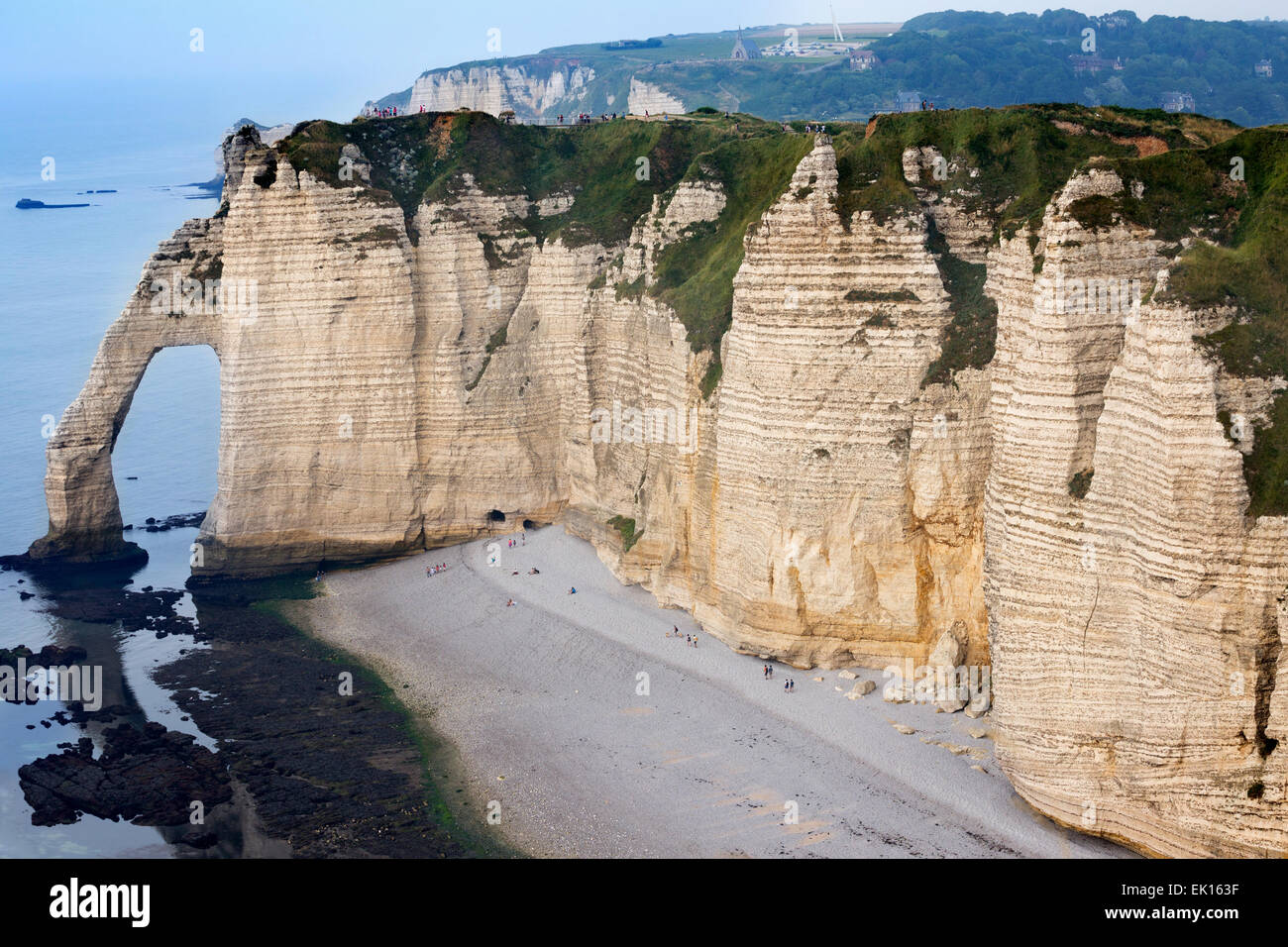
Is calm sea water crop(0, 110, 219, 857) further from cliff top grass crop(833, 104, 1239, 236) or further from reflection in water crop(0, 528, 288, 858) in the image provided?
cliff top grass crop(833, 104, 1239, 236)

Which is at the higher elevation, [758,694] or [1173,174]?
[1173,174]

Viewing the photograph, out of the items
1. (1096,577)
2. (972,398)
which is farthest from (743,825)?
(972,398)

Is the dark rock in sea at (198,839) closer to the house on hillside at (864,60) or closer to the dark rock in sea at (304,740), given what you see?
the dark rock in sea at (304,740)

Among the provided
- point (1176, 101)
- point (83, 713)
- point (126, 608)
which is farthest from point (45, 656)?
point (1176, 101)

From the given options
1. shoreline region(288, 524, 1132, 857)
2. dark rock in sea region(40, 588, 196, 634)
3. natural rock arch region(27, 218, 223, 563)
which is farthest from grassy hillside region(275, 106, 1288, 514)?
dark rock in sea region(40, 588, 196, 634)

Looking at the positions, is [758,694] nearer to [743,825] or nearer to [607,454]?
[743,825]

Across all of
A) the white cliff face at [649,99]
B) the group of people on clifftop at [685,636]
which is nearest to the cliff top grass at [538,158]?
the group of people on clifftop at [685,636]

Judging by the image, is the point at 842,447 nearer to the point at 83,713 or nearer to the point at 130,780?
the point at 130,780
